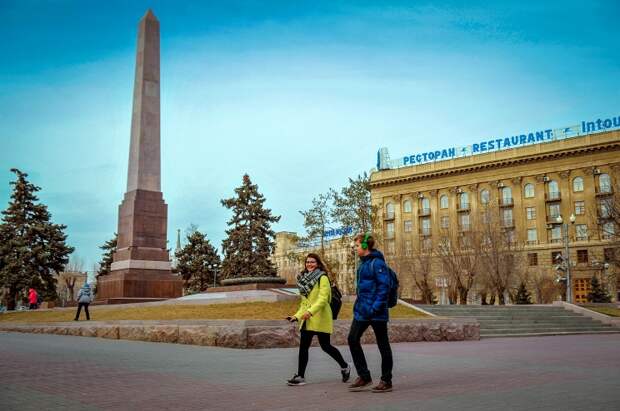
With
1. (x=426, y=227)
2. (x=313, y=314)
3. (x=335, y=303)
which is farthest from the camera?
(x=426, y=227)

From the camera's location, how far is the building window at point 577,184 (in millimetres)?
66062

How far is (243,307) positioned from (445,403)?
1110cm

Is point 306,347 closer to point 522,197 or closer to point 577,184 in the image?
point 577,184

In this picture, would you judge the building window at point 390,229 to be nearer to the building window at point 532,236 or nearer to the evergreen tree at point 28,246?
the building window at point 532,236

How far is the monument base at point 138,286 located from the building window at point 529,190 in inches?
2124

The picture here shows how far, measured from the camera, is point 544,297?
54875mm

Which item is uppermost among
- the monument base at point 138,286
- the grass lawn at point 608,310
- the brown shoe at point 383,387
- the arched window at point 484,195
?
the arched window at point 484,195

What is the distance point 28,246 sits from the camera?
48188 millimetres

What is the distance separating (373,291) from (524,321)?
17915 millimetres

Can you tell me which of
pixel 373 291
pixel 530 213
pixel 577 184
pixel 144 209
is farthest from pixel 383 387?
pixel 530 213

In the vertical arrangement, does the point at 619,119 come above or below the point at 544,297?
above

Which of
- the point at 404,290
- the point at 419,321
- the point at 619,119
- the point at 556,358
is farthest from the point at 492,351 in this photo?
the point at 619,119

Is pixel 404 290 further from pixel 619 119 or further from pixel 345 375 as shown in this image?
pixel 345 375

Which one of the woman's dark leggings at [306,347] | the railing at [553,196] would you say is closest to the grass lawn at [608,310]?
the woman's dark leggings at [306,347]
